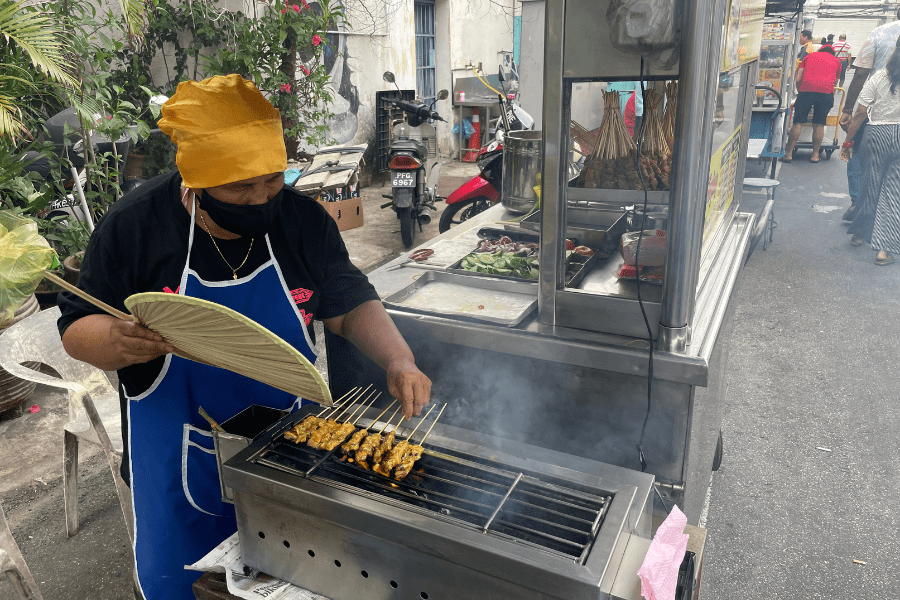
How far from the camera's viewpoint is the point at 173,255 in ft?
6.23

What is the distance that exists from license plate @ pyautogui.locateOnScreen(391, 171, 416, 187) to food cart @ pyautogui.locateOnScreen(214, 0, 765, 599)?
177 inches

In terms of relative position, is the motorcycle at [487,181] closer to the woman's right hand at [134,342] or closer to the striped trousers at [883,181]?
the striped trousers at [883,181]

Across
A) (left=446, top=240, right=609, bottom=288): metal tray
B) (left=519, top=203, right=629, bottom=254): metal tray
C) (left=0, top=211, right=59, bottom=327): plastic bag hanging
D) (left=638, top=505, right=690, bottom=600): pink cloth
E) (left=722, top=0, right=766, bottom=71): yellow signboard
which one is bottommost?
(left=638, top=505, right=690, bottom=600): pink cloth

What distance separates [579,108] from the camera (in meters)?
3.56

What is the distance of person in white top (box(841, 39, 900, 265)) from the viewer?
22.5 ft

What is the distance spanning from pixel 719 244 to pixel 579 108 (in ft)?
3.54

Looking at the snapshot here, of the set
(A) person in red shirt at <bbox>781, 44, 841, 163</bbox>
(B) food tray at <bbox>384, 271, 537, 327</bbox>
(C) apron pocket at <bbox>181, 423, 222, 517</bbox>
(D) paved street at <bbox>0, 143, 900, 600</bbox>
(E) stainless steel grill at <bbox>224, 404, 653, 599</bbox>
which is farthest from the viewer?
(A) person in red shirt at <bbox>781, 44, 841, 163</bbox>

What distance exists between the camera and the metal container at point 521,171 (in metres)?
4.02

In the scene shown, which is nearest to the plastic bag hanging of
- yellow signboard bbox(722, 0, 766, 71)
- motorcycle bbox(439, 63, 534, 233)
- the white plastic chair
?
the white plastic chair

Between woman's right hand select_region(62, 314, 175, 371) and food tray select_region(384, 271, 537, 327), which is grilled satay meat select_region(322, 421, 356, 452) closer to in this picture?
woman's right hand select_region(62, 314, 175, 371)

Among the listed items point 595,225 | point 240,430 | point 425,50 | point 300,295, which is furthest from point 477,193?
point 425,50

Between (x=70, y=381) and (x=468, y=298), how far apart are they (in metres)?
1.91

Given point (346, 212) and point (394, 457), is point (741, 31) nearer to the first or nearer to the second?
point (394, 457)

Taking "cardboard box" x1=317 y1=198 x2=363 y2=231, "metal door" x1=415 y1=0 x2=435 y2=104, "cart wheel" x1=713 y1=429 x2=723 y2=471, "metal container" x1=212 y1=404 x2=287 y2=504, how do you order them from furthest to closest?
"metal door" x1=415 y1=0 x2=435 y2=104 → "cardboard box" x1=317 y1=198 x2=363 y2=231 → "cart wheel" x1=713 y1=429 x2=723 y2=471 → "metal container" x1=212 y1=404 x2=287 y2=504
